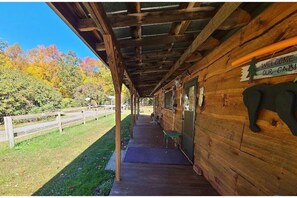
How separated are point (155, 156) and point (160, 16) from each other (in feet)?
12.0

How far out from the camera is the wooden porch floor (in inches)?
116

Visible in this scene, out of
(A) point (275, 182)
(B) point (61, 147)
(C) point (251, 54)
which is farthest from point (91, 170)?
(C) point (251, 54)

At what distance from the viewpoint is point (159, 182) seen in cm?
328

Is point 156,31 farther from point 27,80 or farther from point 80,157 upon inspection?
point 27,80

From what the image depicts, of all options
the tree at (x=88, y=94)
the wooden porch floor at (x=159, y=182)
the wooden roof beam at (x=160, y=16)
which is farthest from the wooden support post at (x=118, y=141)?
the tree at (x=88, y=94)

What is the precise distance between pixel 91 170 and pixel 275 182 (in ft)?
11.5

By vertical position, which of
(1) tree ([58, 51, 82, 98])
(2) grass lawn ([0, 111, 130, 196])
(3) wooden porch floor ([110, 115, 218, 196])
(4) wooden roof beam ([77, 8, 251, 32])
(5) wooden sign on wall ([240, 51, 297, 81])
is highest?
(1) tree ([58, 51, 82, 98])

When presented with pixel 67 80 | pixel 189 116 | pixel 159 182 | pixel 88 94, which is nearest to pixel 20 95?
pixel 189 116

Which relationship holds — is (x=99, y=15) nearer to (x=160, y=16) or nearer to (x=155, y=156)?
(x=160, y=16)

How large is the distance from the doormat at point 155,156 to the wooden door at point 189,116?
24 cm

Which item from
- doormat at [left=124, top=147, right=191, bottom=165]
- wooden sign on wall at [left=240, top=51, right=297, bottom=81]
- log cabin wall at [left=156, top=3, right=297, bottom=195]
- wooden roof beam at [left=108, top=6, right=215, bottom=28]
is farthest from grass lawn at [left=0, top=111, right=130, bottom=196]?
wooden sign on wall at [left=240, top=51, right=297, bottom=81]

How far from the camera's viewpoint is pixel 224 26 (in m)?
2.06

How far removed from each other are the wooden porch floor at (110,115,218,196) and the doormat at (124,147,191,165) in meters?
0.25

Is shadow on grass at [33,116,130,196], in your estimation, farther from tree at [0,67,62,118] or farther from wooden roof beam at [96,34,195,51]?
tree at [0,67,62,118]
